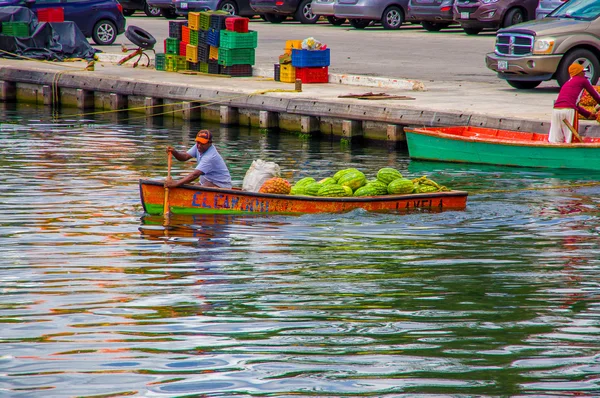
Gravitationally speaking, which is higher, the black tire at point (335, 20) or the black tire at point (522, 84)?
the black tire at point (335, 20)

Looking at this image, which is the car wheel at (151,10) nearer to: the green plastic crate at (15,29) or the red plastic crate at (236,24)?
the green plastic crate at (15,29)

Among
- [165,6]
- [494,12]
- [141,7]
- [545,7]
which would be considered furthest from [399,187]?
[141,7]

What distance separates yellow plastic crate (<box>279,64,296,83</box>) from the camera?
24.9 m

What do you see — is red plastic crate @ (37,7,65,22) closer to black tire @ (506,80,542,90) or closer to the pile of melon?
black tire @ (506,80,542,90)

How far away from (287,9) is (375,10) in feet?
14.7

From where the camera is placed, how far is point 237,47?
25.9 metres

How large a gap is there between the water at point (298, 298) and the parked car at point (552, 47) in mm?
5728

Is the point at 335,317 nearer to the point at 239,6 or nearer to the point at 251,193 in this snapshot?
the point at 251,193

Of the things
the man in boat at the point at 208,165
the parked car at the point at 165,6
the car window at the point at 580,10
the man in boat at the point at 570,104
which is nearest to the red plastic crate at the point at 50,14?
the parked car at the point at 165,6

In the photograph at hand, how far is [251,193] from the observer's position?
13602 millimetres

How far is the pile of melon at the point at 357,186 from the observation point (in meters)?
14.0

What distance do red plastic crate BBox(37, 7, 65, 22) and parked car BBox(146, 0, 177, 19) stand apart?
11.6 meters

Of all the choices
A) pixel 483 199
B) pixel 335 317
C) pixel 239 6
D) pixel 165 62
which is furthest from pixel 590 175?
pixel 239 6

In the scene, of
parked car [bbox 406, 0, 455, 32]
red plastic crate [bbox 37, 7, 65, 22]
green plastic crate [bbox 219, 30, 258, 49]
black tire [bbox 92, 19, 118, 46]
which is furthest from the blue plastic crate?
parked car [bbox 406, 0, 455, 32]
